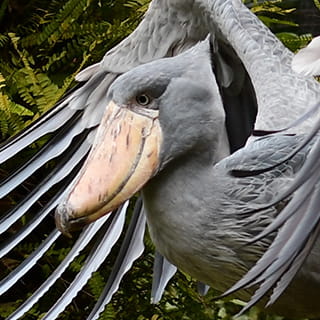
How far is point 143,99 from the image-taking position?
1326mm

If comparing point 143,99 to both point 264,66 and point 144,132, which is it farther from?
point 264,66

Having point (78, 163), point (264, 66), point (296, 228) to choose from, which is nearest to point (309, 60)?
point (296, 228)

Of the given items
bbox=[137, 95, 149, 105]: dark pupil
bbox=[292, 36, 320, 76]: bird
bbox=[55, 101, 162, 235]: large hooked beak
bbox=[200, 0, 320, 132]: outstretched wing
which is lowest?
bbox=[200, 0, 320, 132]: outstretched wing

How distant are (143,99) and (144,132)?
0.04m

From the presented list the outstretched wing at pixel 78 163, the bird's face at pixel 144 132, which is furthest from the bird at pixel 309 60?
the outstretched wing at pixel 78 163

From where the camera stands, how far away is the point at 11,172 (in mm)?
1906

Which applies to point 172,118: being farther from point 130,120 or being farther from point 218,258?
point 218,258

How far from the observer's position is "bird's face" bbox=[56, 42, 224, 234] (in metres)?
1.28

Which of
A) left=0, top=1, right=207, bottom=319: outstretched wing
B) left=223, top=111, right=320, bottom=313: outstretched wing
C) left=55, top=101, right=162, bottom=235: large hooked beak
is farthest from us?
left=0, top=1, right=207, bottom=319: outstretched wing

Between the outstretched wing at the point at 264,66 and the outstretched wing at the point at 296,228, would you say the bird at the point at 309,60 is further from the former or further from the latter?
the outstretched wing at the point at 264,66

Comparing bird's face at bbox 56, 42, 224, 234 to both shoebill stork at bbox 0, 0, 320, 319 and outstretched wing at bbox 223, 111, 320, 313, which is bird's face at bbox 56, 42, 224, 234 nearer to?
shoebill stork at bbox 0, 0, 320, 319

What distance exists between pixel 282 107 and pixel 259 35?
16 cm

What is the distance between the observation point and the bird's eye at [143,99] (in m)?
1.32

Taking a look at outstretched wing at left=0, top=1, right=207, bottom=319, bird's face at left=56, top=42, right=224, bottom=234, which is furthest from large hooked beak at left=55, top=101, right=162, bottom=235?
outstretched wing at left=0, top=1, right=207, bottom=319
